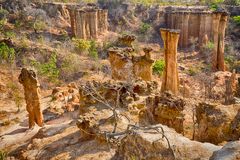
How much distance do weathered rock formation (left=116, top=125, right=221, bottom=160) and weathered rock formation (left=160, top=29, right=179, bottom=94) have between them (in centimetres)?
849

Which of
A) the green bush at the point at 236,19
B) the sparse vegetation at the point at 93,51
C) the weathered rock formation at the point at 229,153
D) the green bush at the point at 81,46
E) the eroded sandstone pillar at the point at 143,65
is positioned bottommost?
the sparse vegetation at the point at 93,51

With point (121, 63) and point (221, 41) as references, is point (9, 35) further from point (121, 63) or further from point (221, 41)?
point (221, 41)

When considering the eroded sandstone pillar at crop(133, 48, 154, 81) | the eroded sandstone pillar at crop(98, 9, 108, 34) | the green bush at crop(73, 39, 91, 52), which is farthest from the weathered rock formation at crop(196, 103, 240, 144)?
the eroded sandstone pillar at crop(98, 9, 108, 34)

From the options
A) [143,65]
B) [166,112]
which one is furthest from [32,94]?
[143,65]

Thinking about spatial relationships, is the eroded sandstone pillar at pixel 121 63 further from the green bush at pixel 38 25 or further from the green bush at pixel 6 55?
the green bush at pixel 38 25

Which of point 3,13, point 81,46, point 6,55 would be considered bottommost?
point 81,46

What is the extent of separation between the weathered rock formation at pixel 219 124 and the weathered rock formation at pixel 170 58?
5.71 m

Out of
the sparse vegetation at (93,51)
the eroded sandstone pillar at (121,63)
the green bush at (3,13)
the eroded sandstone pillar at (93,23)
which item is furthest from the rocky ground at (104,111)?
the eroded sandstone pillar at (93,23)

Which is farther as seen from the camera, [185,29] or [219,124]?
[185,29]

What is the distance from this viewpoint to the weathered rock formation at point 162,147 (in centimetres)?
529

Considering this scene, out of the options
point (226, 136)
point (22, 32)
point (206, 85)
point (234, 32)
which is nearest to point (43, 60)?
point (22, 32)

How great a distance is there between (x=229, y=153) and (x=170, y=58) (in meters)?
9.98

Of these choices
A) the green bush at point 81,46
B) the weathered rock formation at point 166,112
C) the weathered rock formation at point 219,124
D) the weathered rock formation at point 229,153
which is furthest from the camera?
the green bush at point 81,46

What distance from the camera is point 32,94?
1220 cm
